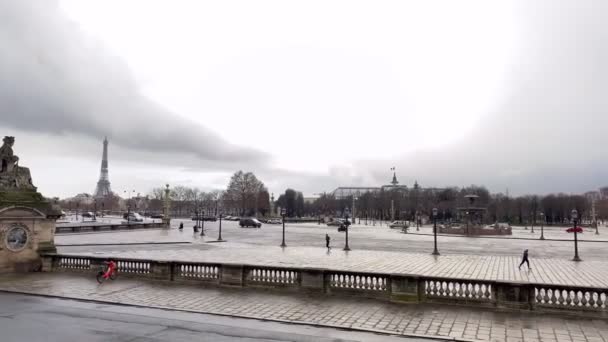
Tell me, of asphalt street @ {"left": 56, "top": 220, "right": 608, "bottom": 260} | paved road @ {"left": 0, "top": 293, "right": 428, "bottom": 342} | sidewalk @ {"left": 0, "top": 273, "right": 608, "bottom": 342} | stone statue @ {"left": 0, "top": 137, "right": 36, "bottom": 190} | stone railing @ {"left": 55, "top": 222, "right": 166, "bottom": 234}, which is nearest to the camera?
paved road @ {"left": 0, "top": 293, "right": 428, "bottom": 342}

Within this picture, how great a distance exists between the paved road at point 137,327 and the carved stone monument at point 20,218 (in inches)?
280

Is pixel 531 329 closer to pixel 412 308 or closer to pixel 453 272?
pixel 412 308

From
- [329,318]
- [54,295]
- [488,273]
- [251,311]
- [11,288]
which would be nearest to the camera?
[329,318]

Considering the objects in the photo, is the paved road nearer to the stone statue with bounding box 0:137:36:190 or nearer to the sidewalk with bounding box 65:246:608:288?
the sidewalk with bounding box 65:246:608:288

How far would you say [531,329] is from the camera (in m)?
11.1

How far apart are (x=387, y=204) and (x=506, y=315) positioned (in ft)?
505

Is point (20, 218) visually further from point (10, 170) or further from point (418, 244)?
point (418, 244)

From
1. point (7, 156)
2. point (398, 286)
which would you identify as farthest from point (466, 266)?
point (7, 156)

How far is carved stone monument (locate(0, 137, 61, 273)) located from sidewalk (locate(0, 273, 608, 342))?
2552mm

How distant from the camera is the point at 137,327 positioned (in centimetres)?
→ 1127

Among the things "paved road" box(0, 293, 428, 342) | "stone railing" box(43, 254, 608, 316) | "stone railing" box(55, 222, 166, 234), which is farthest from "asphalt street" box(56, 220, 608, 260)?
"paved road" box(0, 293, 428, 342)

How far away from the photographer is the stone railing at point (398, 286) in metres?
12.7

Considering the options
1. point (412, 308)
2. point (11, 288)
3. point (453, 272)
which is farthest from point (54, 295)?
point (453, 272)

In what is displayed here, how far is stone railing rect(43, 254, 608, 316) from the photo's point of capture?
41.5 feet
